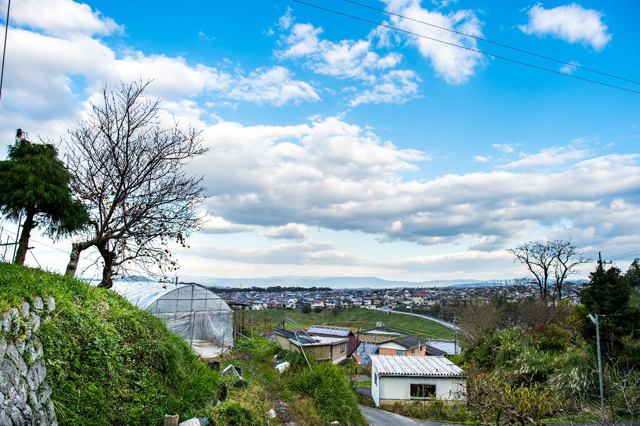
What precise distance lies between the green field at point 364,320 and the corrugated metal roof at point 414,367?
39106mm

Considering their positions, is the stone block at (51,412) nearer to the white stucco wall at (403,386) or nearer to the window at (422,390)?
the white stucco wall at (403,386)

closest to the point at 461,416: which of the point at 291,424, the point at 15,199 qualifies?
the point at 291,424

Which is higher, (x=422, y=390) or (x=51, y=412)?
(x=51, y=412)

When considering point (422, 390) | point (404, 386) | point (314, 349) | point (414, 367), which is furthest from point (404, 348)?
point (314, 349)

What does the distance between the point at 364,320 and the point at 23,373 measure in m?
72.5

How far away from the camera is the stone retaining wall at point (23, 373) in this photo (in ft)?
14.0

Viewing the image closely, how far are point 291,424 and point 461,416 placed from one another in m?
10.2

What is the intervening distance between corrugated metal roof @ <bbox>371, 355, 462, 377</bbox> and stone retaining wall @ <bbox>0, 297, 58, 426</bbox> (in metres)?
16.2

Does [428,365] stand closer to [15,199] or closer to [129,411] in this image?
[129,411]

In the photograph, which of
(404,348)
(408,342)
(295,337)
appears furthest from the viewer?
(408,342)

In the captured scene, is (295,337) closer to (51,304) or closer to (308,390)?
(308,390)

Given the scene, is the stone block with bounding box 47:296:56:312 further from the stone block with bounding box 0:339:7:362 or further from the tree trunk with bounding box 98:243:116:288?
the tree trunk with bounding box 98:243:116:288

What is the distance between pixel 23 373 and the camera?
4586 millimetres

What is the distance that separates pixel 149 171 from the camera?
10.9 m
